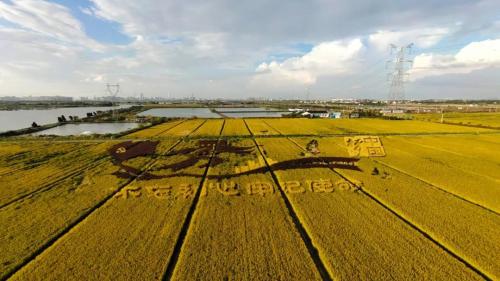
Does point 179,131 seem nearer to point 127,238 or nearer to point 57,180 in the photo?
point 57,180

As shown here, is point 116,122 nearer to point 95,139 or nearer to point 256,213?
point 95,139

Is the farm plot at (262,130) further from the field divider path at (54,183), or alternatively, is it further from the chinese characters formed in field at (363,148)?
the field divider path at (54,183)

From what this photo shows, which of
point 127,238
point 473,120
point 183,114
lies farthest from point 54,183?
point 183,114

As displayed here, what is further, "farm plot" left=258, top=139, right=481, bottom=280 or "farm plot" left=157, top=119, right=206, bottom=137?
"farm plot" left=157, top=119, right=206, bottom=137

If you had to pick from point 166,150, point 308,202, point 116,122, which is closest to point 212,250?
point 308,202

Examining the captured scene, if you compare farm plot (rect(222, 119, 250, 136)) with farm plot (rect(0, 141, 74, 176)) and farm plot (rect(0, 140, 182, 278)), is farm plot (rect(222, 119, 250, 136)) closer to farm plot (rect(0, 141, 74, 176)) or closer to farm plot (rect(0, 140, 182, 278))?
farm plot (rect(0, 141, 74, 176))

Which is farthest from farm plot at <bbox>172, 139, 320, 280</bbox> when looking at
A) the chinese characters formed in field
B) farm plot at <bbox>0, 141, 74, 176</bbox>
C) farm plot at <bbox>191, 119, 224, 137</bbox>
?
farm plot at <bbox>191, 119, 224, 137</bbox>
